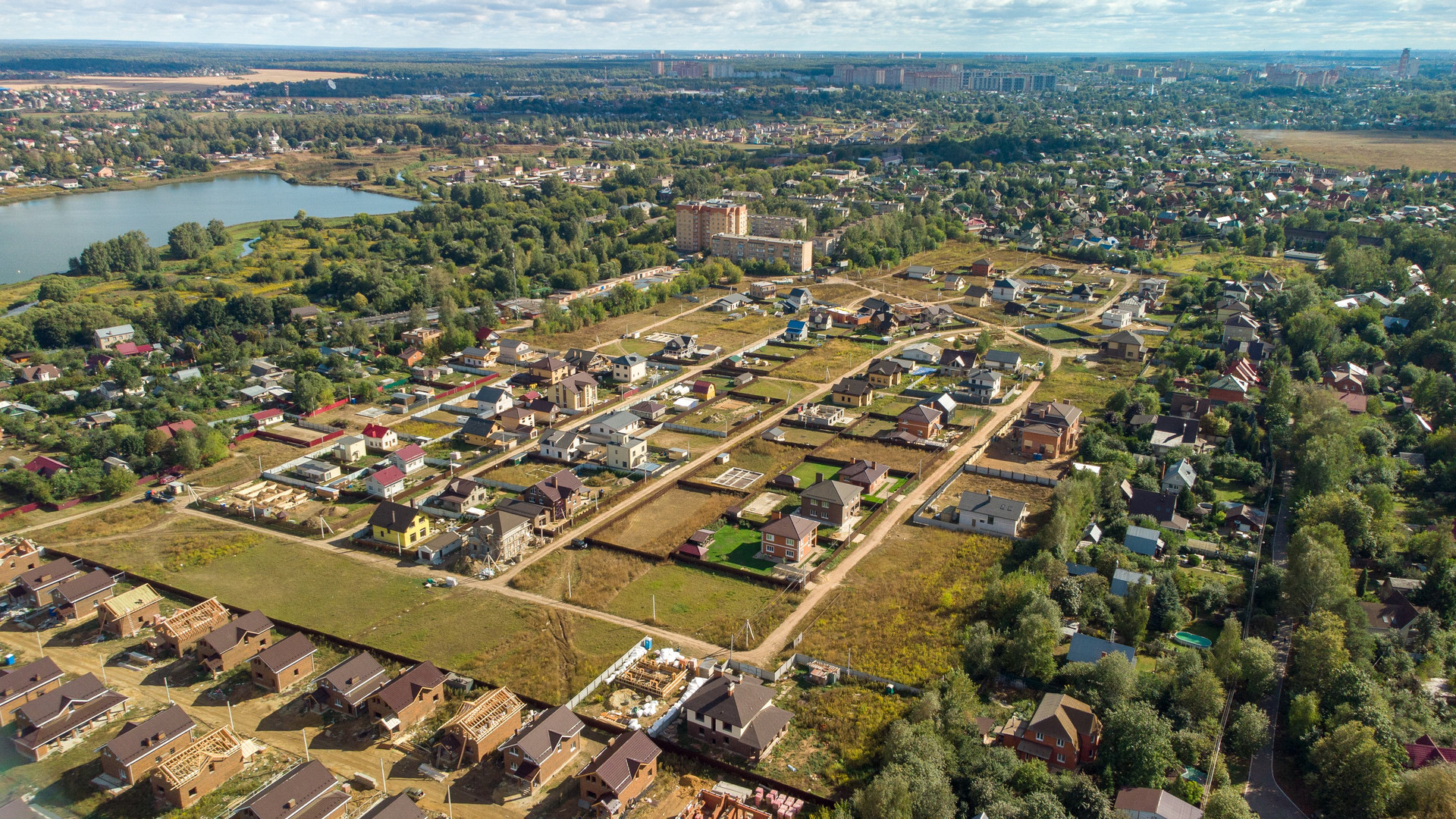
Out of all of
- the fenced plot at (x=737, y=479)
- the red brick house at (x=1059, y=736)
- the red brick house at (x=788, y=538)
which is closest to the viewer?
the red brick house at (x=1059, y=736)

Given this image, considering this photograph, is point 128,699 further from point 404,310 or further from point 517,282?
point 517,282

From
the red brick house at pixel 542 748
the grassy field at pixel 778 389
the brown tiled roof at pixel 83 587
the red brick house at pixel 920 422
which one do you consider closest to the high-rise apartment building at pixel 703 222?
the grassy field at pixel 778 389

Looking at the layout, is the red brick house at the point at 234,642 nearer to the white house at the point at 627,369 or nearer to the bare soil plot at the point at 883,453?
the bare soil plot at the point at 883,453

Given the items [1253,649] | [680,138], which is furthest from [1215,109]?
[1253,649]

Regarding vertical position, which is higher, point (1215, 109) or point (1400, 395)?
point (1215, 109)

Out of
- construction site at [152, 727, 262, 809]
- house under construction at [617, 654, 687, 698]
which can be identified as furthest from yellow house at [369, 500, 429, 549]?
house under construction at [617, 654, 687, 698]
